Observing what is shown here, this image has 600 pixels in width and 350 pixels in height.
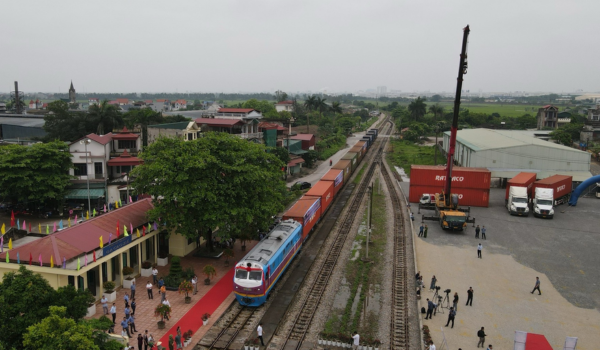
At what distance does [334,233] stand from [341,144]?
6473cm

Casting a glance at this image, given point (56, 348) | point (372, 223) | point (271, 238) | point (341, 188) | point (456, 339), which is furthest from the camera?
point (341, 188)

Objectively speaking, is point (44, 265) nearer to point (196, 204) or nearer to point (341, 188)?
point (196, 204)

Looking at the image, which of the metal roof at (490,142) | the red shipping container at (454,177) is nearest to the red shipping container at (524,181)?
the red shipping container at (454,177)

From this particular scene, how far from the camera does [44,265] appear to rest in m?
22.0

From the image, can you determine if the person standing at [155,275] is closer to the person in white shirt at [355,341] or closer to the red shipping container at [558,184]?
the person in white shirt at [355,341]

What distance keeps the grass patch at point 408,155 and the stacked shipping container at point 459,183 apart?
18.7 meters

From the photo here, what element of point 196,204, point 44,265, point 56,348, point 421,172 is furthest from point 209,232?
point 421,172

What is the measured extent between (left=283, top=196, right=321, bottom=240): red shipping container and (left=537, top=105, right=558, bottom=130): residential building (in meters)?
102

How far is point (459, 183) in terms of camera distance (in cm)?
4622

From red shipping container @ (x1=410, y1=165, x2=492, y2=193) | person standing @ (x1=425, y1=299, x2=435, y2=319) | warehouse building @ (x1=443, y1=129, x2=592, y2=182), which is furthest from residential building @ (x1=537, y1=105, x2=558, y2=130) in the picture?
person standing @ (x1=425, y1=299, x2=435, y2=319)

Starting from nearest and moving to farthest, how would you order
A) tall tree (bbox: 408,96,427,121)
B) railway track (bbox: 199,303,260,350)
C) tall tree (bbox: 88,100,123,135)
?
railway track (bbox: 199,303,260,350) → tall tree (bbox: 88,100,123,135) → tall tree (bbox: 408,96,427,121)

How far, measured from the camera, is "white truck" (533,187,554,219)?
41750 millimetres

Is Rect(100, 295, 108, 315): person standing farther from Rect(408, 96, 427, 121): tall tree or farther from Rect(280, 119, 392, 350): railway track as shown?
Rect(408, 96, 427, 121): tall tree

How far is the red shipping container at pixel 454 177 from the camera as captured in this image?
45531mm
